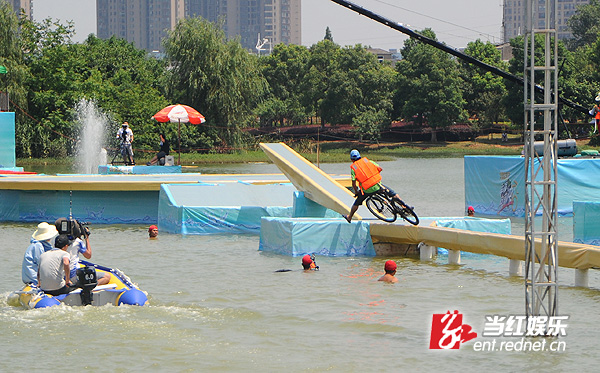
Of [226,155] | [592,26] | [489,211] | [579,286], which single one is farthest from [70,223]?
[592,26]

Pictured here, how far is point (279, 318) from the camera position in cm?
1239

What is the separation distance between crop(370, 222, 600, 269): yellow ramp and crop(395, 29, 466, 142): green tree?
5974 cm

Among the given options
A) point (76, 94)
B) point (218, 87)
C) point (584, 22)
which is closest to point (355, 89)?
point (218, 87)

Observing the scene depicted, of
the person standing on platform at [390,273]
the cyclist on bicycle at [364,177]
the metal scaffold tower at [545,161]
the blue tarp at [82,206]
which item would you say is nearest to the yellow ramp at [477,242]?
the cyclist on bicycle at [364,177]

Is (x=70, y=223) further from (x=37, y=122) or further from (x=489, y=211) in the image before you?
(x=37, y=122)

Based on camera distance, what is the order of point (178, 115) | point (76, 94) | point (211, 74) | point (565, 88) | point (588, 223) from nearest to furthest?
point (588, 223) < point (178, 115) < point (76, 94) < point (211, 74) < point (565, 88)

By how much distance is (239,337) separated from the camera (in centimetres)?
1138

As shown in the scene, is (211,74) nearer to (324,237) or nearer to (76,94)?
(76,94)

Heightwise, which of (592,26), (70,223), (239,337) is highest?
(592,26)

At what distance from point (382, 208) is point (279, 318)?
5.91 meters

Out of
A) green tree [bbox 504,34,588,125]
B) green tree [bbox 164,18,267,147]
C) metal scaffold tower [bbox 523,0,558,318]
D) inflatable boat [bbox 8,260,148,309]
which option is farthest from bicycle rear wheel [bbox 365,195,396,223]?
green tree [bbox 504,34,588,125]

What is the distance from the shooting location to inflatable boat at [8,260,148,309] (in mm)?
12383

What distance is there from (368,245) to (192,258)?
3583 mm

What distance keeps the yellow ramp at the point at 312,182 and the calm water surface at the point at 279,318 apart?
1865mm
